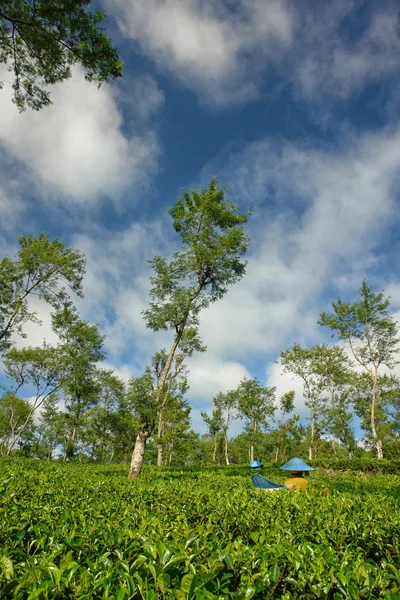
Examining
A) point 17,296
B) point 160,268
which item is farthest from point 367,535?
point 17,296

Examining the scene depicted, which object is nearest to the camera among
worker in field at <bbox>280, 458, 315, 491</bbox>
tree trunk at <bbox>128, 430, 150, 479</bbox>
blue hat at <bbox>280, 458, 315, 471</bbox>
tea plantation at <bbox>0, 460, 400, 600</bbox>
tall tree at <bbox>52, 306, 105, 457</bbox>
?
tea plantation at <bbox>0, 460, 400, 600</bbox>

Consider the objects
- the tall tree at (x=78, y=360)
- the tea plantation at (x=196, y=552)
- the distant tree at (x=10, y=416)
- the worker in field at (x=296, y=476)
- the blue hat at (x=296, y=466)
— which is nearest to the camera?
the tea plantation at (x=196, y=552)

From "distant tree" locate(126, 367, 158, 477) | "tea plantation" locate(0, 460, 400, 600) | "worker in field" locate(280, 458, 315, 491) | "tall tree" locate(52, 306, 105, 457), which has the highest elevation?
"tall tree" locate(52, 306, 105, 457)

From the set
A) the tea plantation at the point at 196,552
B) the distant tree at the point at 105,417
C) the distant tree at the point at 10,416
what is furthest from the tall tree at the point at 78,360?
the tea plantation at the point at 196,552

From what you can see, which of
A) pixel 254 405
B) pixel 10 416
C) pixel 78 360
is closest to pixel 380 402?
pixel 254 405

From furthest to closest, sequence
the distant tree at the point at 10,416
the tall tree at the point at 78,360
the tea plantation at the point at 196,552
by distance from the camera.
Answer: the distant tree at the point at 10,416
the tall tree at the point at 78,360
the tea plantation at the point at 196,552

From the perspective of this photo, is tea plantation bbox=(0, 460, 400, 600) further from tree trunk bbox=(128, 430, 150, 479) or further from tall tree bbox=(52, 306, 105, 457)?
tall tree bbox=(52, 306, 105, 457)

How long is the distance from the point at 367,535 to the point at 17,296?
24.8 m

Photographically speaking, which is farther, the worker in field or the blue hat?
the blue hat

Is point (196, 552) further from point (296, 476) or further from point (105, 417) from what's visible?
point (105, 417)

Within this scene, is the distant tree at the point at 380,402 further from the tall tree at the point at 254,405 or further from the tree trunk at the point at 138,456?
the tree trunk at the point at 138,456

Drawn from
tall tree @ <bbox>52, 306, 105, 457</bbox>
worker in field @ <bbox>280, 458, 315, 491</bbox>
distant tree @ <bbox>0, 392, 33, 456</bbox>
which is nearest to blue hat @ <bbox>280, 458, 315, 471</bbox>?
worker in field @ <bbox>280, 458, 315, 491</bbox>

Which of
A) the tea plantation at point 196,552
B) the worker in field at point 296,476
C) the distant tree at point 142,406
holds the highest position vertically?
the distant tree at point 142,406

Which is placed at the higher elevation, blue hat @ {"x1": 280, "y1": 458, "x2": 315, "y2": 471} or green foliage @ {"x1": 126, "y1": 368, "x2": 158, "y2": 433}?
green foliage @ {"x1": 126, "y1": 368, "x2": 158, "y2": 433}
